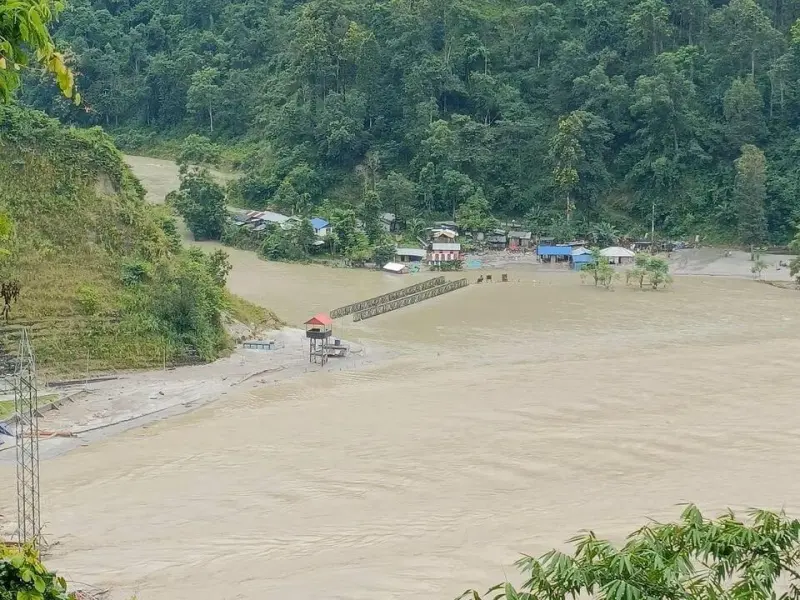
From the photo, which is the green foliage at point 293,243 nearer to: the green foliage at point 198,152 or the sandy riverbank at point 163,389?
the green foliage at point 198,152

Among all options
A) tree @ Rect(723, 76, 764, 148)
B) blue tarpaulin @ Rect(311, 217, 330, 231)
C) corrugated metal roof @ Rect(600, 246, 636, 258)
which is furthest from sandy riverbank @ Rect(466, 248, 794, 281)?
blue tarpaulin @ Rect(311, 217, 330, 231)

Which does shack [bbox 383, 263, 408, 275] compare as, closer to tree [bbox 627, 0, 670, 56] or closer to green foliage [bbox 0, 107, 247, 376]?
green foliage [bbox 0, 107, 247, 376]

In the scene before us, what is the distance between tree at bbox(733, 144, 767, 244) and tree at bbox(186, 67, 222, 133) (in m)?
24.1

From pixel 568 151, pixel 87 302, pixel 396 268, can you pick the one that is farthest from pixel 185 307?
pixel 568 151

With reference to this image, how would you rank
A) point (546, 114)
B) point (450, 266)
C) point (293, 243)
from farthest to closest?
point (546, 114) < point (293, 243) < point (450, 266)

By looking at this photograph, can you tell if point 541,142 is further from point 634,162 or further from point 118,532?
point 118,532

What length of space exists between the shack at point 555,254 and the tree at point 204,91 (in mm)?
19897

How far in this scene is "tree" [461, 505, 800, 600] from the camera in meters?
4.32

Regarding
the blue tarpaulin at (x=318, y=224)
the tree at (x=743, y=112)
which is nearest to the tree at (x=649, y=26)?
the tree at (x=743, y=112)

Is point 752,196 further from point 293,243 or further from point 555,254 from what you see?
point 293,243

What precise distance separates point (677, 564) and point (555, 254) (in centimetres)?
2984

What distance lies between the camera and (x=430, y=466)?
15.1 meters

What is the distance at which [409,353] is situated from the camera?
22.8 m

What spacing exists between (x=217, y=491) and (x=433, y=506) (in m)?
3.13
